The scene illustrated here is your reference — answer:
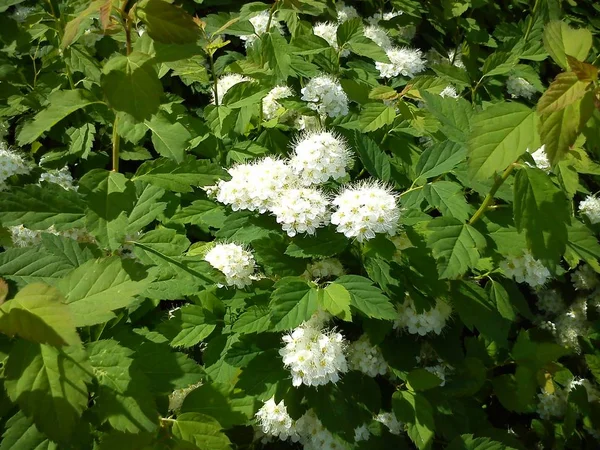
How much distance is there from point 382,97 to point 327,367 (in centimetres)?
111

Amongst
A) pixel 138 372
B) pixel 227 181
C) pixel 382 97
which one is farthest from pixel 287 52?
pixel 138 372

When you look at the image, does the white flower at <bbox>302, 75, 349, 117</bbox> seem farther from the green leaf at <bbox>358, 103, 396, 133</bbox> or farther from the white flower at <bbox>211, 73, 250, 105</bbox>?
the white flower at <bbox>211, 73, 250, 105</bbox>

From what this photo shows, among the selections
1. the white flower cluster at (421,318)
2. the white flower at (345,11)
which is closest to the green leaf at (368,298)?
the white flower cluster at (421,318)

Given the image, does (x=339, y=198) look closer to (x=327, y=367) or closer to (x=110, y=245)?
(x=327, y=367)

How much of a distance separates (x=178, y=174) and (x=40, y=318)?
82 cm

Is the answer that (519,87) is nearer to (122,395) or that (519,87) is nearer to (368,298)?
(368,298)

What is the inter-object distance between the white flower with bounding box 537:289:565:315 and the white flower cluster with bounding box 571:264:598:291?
125 millimetres

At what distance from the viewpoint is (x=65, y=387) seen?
1.24 metres

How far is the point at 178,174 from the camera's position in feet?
6.02

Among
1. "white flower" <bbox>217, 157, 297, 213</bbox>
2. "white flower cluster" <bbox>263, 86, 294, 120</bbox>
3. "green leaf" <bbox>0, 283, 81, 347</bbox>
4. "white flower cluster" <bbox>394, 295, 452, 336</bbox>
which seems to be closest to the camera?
"green leaf" <bbox>0, 283, 81, 347</bbox>

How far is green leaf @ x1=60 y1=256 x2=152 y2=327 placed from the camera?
136 cm

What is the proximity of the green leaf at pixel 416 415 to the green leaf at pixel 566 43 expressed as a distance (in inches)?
47.6

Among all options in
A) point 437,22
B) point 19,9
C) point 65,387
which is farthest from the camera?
point 437,22

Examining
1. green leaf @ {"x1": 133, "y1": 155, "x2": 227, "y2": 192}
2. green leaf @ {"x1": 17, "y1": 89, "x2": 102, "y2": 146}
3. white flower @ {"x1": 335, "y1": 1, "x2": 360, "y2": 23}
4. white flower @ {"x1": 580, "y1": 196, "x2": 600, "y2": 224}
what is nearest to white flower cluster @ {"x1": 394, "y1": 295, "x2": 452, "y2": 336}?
green leaf @ {"x1": 133, "y1": 155, "x2": 227, "y2": 192}
